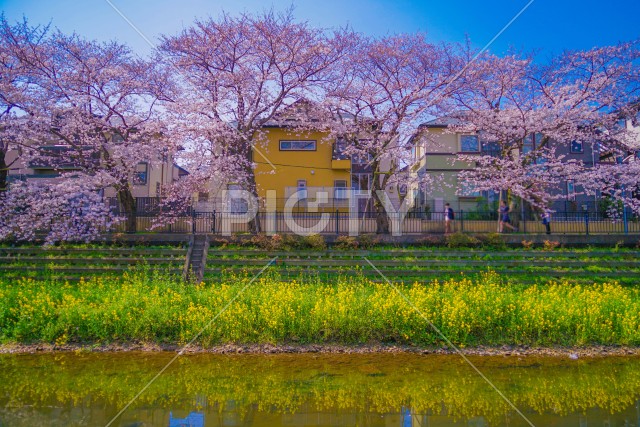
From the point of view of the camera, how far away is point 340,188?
104 ft

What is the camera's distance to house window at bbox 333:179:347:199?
103 feet

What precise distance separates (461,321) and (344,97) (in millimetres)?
14090

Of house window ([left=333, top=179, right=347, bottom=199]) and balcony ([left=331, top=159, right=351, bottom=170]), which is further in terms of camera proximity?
house window ([left=333, top=179, right=347, bottom=199])

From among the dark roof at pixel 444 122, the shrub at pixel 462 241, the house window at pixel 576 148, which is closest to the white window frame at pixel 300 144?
the dark roof at pixel 444 122

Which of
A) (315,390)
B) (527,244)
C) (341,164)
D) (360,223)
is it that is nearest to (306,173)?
(341,164)

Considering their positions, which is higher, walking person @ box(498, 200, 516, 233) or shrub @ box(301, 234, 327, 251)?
walking person @ box(498, 200, 516, 233)

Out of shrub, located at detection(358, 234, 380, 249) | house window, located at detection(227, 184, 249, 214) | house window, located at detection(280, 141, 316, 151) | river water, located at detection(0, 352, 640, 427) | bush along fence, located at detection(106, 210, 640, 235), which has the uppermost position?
house window, located at detection(280, 141, 316, 151)

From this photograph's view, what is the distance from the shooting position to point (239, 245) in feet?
67.1

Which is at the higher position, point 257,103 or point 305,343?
point 257,103

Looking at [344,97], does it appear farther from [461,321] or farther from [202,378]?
[202,378]

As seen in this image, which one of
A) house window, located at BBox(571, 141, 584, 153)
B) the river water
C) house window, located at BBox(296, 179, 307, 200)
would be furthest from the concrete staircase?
house window, located at BBox(571, 141, 584, 153)

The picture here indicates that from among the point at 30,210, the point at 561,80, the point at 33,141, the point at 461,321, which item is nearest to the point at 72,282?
the point at 30,210

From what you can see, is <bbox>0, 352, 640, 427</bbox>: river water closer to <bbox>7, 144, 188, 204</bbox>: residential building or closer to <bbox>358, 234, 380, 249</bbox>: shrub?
<bbox>358, 234, 380, 249</bbox>: shrub

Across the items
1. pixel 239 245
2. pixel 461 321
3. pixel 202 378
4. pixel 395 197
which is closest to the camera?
pixel 202 378
